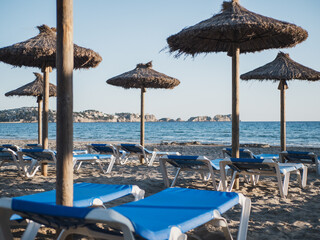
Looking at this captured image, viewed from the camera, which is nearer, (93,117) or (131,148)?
(131,148)

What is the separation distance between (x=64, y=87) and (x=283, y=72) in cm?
640

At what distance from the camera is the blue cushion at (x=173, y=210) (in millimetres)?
1943

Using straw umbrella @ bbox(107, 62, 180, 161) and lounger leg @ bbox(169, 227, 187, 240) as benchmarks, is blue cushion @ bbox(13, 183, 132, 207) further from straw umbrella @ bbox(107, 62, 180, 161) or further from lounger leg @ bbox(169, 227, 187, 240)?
straw umbrella @ bbox(107, 62, 180, 161)

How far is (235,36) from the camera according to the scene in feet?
16.0

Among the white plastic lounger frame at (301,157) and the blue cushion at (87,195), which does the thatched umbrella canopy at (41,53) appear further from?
the white plastic lounger frame at (301,157)

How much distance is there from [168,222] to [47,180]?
161 inches

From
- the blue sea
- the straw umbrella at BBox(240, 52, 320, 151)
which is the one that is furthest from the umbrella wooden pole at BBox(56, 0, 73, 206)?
the blue sea

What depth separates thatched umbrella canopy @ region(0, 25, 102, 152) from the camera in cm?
551

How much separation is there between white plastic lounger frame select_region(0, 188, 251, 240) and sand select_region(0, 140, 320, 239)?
1.36ft

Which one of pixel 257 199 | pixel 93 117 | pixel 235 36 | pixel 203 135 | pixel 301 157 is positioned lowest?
pixel 203 135

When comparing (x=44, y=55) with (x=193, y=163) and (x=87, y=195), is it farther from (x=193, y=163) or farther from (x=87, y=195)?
(x=87, y=195)

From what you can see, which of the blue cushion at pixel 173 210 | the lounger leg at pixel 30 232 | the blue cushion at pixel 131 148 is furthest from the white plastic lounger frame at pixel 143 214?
the blue cushion at pixel 131 148

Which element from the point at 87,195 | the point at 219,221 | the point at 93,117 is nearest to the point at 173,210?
the point at 219,221

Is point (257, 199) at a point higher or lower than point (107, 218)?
lower
